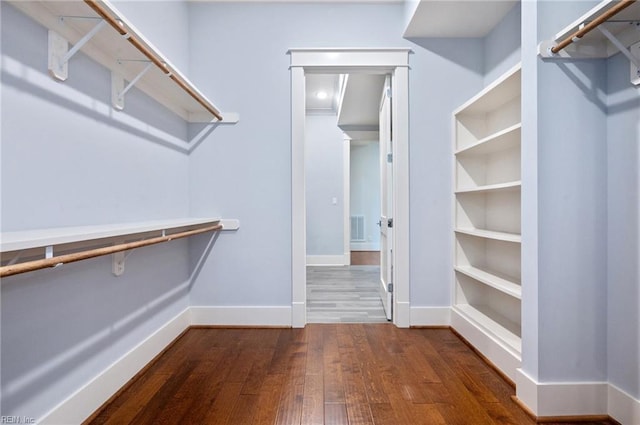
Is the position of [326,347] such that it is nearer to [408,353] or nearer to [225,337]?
[408,353]

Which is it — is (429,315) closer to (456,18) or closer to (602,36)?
(602,36)

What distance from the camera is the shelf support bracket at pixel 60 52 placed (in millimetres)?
1236

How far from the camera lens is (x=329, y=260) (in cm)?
541

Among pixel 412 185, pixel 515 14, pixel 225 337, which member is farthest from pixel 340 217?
pixel 515 14

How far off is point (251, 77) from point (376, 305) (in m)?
2.34

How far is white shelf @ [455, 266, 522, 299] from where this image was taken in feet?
6.05

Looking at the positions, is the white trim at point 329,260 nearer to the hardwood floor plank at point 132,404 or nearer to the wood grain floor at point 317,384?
the wood grain floor at point 317,384

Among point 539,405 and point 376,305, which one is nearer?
point 539,405

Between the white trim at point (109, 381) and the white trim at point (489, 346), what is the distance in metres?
2.02

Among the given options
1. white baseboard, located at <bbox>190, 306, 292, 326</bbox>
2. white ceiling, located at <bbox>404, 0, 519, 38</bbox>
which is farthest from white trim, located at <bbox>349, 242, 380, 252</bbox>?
white ceiling, located at <bbox>404, 0, 519, 38</bbox>

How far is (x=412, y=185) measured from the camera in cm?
263

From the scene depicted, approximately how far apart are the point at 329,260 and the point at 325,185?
4.07 ft

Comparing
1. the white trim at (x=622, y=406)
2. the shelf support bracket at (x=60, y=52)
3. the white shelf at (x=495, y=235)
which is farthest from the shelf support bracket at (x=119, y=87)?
the white trim at (x=622, y=406)

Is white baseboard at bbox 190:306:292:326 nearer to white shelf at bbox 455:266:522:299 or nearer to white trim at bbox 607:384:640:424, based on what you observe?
white shelf at bbox 455:266:522:299
